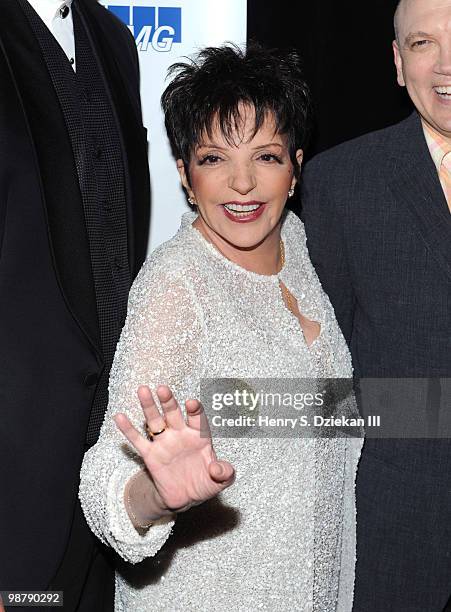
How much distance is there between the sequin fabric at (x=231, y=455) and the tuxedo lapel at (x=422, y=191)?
405 millimetres

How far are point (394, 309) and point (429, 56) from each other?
676 mm

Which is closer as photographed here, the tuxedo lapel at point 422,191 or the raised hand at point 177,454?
the raised hand at point 177,454

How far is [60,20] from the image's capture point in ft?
7.50

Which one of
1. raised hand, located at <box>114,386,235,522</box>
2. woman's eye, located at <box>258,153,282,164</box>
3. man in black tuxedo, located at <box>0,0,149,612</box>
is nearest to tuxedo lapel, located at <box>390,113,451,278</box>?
woman's eye, located at <box>258,153,282,164</box>

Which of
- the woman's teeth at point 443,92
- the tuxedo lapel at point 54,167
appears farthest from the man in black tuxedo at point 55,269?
the woman's teeth at point 443,92

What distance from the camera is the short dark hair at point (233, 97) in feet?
6.79

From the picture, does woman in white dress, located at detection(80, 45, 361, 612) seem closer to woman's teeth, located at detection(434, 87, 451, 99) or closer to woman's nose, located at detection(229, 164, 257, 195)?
woman's nose, located at detection(229, 164, 257, 195)

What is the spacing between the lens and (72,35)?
7.66 ft

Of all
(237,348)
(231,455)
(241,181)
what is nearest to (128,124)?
(241,181)

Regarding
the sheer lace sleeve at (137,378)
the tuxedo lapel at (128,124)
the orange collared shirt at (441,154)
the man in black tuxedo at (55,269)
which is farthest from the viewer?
the orange collared shirt at (441,154)

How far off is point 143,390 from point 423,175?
1256 millimetres

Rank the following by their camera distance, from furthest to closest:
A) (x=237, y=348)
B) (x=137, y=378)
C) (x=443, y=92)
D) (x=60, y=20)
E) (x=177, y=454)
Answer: (x=443, y=92), (x=60, y=20), (x=237, y=348), (x=137, y=378), (x=177, y=454)

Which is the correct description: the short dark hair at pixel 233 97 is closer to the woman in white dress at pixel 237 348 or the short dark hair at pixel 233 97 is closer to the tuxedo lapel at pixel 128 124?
the woman in white dress at pixel 237 348

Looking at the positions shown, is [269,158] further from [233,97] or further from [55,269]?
[55,269]
